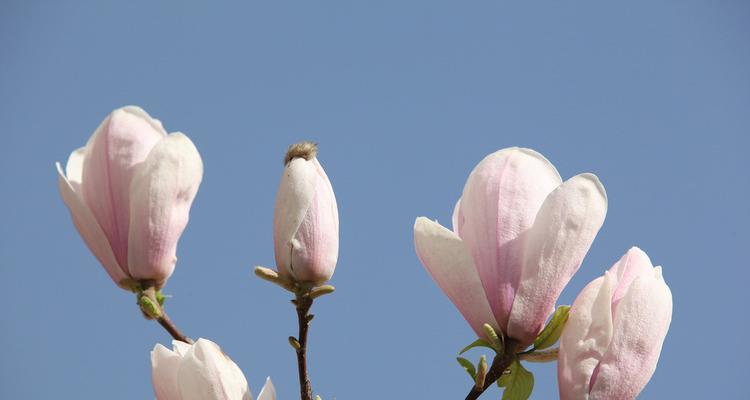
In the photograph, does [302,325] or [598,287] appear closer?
[598,287]

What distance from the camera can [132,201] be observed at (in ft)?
6.15

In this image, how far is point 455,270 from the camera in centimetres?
168

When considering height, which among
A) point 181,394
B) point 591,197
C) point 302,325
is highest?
point 591,197

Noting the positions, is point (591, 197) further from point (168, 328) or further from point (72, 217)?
point (72, 217)

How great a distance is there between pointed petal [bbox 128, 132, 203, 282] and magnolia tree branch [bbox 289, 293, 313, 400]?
35 centimetres

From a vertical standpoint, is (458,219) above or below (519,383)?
above

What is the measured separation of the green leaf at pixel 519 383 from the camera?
1696 millimetres

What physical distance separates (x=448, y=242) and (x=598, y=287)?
10.8 inches

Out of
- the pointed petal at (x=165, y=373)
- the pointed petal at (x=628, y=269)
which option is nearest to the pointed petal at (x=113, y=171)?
the pointed petal at (x=165, y=373)

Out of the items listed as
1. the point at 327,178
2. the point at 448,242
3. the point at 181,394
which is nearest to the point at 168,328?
the point at 181,394

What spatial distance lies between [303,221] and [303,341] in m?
0.23

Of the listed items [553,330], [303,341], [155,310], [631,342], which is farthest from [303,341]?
[631,342]

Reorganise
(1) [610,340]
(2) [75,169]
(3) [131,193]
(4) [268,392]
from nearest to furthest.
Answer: (1) [610,340] < (4) [268,392] < (3) [131,193] < (2) [75,169]

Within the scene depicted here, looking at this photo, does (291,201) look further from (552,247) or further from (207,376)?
(552,247)
